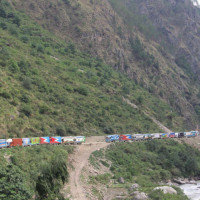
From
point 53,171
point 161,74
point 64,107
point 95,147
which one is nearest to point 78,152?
point 95,147

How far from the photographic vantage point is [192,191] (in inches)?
2178

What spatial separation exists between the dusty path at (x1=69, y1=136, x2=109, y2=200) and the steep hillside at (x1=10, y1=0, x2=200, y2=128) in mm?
64312

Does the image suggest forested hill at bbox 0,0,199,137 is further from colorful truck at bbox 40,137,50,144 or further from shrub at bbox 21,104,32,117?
colorful truck at bbox 40,137,50,144

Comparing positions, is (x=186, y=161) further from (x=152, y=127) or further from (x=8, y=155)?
(x=8, y=155)

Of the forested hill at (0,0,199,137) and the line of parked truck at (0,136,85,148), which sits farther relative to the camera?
the forested hill at (0,0,199,137)

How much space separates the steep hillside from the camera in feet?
399

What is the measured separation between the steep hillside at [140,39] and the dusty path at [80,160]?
64.3 metres

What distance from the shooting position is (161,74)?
138250 millimetres

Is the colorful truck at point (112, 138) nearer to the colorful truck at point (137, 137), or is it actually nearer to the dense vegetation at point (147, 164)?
the dense vegetation at point (147, 164)

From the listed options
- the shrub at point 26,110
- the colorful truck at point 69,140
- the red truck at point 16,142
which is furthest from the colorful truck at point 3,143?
the colorful truck at point 69,140

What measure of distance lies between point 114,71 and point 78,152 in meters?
68.9

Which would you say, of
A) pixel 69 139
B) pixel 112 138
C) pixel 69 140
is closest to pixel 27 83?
pixel 69 139

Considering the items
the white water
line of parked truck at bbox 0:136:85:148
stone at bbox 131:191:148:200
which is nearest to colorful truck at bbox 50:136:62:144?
line of parked truck at bbox 0:136:85:148

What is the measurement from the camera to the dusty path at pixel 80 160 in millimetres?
36906
